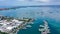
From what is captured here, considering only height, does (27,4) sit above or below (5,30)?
above

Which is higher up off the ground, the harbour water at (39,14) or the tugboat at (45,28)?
the harbour water at (39,14)

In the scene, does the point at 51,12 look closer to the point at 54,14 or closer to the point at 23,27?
the point at 54,14

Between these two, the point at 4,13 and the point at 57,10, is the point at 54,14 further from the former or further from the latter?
the point at 4,13

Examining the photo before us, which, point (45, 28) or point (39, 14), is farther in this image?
point (39, 14)

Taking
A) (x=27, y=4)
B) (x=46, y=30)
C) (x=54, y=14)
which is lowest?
(x=46, y=30)

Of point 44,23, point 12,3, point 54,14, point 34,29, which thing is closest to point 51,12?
point 54,14

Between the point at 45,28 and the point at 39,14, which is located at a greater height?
the point at 39,14

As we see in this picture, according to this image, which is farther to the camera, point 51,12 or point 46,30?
point 51,12

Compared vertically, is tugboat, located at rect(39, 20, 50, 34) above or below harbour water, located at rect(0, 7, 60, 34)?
below
